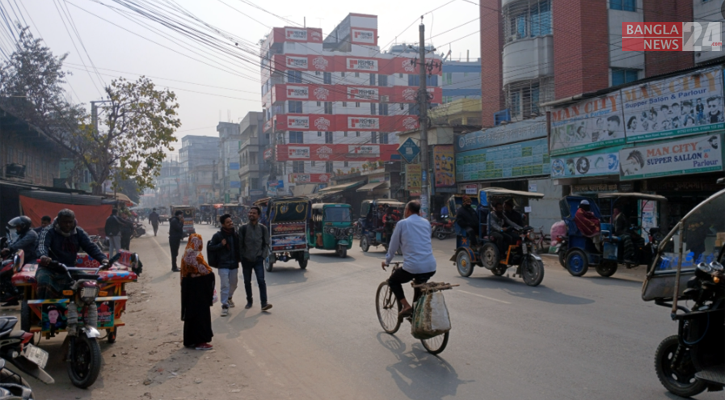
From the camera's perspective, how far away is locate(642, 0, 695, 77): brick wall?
76.5ft

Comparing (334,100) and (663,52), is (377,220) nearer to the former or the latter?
(663,52)

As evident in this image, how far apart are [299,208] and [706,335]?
510 inches

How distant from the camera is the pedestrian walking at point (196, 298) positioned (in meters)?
7.04

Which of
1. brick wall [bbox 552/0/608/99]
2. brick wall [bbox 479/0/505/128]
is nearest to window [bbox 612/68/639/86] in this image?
brick wall [bbox 552/0/608/99]

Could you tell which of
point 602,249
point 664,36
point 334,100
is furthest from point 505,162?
point 334,100

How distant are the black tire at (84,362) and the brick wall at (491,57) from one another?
26125 millimetres

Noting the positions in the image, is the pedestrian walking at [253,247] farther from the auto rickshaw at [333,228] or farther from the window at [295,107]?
the window at [295,107]

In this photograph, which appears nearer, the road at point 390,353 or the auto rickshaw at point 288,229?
the road at point 390,353

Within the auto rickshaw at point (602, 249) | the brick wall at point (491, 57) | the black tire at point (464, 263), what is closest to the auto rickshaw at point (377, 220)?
the black tire at point (464, 263)

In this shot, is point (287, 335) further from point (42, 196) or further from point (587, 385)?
point (42, 196)

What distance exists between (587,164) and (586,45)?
565cm

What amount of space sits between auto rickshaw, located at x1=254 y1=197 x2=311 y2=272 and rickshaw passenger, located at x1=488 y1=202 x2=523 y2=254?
19.3 ft

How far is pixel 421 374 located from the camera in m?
5.62

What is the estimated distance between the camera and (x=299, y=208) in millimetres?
16391
